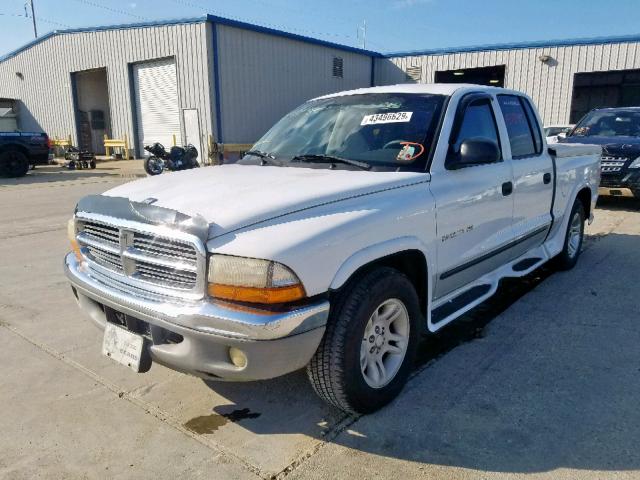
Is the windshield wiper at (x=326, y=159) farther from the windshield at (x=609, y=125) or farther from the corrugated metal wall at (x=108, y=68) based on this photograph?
the corrugated metal wall at (x=108, y=68)

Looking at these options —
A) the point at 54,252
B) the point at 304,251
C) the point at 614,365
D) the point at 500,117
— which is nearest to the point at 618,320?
the point at 614,365

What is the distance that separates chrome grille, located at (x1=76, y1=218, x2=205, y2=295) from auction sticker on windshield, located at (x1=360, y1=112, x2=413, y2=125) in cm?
170

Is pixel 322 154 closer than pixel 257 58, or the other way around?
pixel 322 154

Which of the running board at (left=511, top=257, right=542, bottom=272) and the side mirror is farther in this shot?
the running board at (left=511, top=257, right=542, bottom=272)

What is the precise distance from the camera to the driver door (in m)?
3.09

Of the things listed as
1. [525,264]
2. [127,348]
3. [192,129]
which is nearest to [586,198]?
[525,264]

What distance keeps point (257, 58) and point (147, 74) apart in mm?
4907

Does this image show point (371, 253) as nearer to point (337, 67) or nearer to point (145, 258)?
point (145, 258)

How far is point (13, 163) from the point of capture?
1617 cm

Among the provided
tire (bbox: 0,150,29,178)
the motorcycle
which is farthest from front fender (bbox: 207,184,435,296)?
tire (bbox: 0,150,29,178)

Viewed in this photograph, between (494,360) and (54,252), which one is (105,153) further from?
(494,360)

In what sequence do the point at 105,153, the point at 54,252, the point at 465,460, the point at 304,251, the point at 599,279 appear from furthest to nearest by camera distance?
the point at 105,153 < the point at 54,252 < the point at 599,279 < the point at 465,460 < the point at 304,251

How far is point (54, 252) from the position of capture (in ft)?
21.1

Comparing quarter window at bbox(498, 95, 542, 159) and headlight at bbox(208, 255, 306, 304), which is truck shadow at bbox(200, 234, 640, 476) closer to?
headlight at bbox(208, 255, 306, 304)
